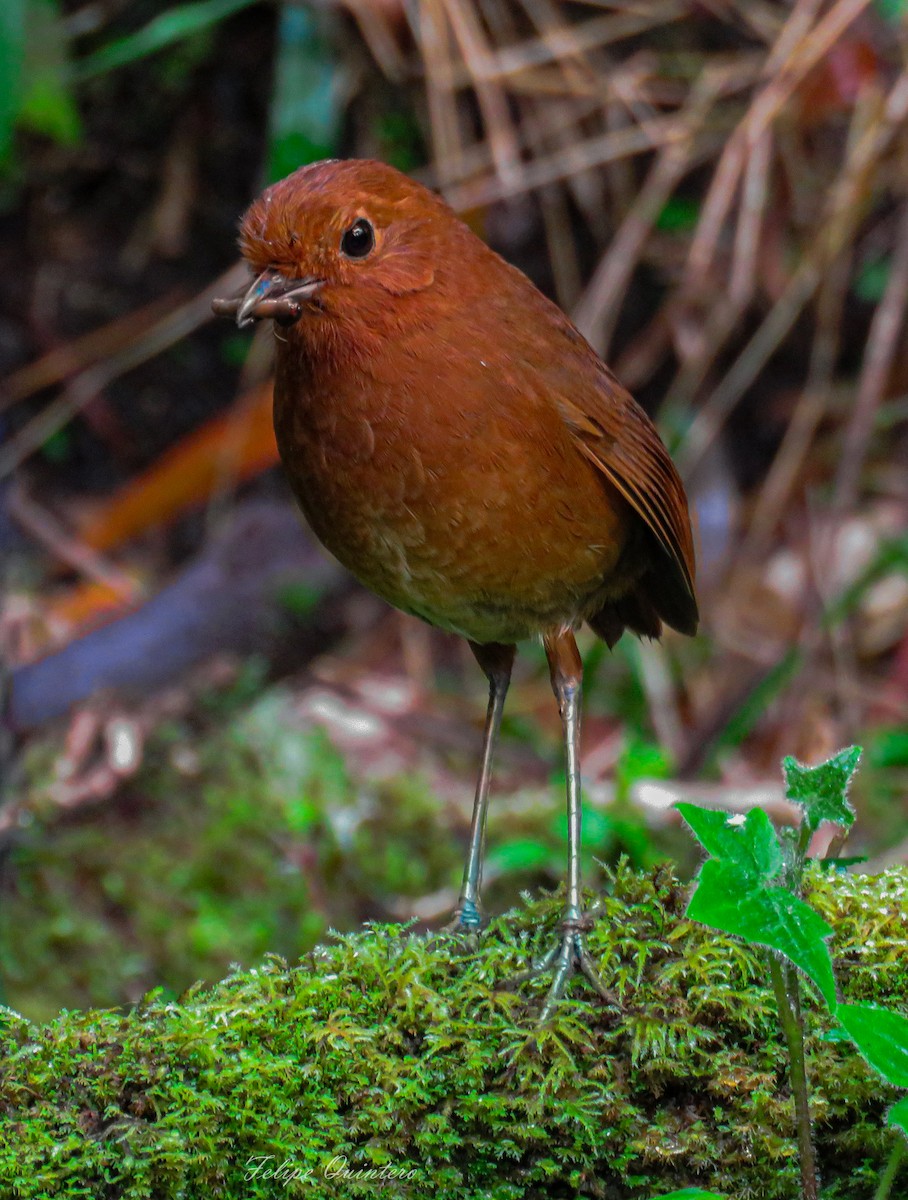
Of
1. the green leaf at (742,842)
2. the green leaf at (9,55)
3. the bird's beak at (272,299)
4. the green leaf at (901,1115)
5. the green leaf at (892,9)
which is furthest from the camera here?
the green leaf at (892,9)

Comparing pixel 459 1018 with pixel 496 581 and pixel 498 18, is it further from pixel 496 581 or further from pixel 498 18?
pixel 498 18

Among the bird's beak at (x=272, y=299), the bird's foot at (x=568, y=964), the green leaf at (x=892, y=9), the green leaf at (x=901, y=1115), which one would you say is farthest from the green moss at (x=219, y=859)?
the green leaf at (x=892, y=9)

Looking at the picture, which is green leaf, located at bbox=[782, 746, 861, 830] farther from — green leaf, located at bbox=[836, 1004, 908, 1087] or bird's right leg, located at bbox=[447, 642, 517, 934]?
bird's right leg, located at bbox=[447, 642, 517, 934]

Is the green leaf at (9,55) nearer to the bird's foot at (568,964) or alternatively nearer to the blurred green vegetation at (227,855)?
the blurred green vegetation at (227,855)

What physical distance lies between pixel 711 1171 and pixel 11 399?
513cm

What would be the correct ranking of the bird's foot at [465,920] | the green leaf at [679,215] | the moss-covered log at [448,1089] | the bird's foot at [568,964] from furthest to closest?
the green leaf at [679,215] < the bird's foot at [465,920] < the bird's foot at [568,964] < the moss-covered log at [448,1089]

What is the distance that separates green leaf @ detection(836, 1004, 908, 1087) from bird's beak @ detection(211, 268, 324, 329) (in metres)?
1.47

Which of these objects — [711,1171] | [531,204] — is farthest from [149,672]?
[711,1171]

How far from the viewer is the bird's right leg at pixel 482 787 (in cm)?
271

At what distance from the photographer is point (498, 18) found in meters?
5.60

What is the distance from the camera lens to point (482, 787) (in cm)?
296

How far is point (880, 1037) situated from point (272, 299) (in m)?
1.55

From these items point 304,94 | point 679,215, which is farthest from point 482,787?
point 679,215

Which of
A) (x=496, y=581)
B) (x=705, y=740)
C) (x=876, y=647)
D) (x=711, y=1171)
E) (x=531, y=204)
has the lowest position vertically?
(x=711, y=1171)
